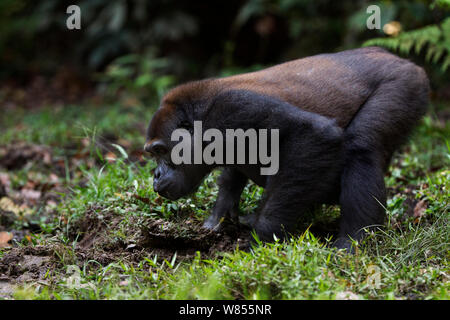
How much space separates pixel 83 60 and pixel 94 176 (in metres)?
9.14

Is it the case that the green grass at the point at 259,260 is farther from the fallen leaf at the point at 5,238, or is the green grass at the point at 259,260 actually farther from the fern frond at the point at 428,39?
the fern frond at the point at 428,39

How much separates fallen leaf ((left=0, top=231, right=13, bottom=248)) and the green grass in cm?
35

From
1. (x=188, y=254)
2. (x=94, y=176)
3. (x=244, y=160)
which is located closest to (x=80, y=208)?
(x=94, y=176)

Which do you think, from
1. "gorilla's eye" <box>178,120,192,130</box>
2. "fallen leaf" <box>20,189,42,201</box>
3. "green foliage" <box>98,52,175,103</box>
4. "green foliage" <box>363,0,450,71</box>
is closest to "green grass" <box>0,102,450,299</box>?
"fallen leaf" <box>20,189,42,201</box>

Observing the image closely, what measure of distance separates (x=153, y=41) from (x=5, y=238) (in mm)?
7944

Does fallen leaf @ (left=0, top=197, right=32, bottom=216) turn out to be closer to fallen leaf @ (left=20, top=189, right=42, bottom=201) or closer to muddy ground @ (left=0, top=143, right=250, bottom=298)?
muddy ground @ (left=0, top=143, right=250, bottom=298)

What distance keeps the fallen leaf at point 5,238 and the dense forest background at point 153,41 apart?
5840 mm

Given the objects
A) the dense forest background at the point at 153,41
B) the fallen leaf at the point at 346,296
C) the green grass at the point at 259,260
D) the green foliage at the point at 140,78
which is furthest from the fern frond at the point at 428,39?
the green foliage at the point at 140,78

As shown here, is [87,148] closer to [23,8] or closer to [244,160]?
[244,160]

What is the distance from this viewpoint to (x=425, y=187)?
5203 millimetres

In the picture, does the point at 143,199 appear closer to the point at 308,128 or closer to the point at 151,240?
the point at 151,240

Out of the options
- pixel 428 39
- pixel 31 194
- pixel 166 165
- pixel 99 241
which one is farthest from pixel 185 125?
pixel 428 39

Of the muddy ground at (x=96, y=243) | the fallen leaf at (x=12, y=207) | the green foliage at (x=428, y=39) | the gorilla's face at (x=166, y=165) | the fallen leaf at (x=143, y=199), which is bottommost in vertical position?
the fallen leaf at (x=12, y=207)

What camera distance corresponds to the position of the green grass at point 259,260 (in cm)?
328
